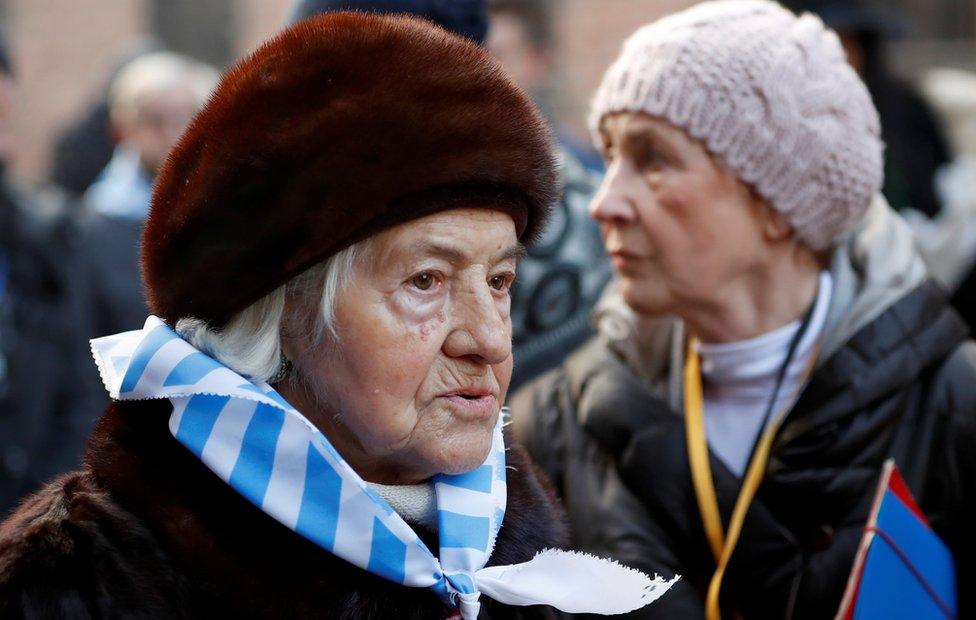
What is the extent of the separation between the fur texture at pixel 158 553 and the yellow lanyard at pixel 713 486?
3.02 feet

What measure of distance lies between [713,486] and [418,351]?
1.11m

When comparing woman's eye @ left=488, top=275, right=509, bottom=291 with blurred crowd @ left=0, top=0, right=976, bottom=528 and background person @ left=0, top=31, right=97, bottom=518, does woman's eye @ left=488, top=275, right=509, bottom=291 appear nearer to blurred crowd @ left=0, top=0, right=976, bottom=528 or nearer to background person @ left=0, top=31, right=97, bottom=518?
blurred crowd @ left=0, top=0, right=976, bottom=528

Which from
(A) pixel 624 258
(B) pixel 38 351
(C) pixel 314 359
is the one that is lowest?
(B) pixel 38 351

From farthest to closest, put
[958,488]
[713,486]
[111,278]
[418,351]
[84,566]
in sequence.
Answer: [111,278] → [713,486] → [958,488] → [418,351] → [84,566]

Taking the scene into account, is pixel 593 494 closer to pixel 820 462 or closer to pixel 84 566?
pixel 820 462

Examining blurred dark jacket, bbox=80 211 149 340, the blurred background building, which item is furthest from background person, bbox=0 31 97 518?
the blurred background building

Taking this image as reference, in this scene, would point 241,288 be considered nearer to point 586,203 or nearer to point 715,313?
point 715,313

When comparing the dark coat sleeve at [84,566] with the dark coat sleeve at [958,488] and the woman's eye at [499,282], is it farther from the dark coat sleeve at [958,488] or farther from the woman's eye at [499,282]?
the dark coat sleeve at [958,488]

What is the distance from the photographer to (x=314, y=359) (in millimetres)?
2133

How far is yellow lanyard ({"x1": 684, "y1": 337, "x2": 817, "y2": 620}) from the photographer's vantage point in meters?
2.84

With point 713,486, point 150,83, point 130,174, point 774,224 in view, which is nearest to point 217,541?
point 713,486

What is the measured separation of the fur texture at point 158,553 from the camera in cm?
192

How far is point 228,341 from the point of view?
2129 millimetres

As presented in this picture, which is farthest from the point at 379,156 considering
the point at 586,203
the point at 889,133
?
the point at 889,133
